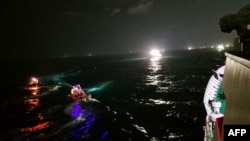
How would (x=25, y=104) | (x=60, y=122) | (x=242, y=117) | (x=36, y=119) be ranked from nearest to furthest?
(x=242, y=117), (x=60, y=122), (x=36, y=119), (x=25, y=104)

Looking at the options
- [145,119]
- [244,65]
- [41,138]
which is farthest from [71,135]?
[244,65]

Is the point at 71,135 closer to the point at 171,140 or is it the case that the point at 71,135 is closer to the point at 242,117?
the point at 171,140

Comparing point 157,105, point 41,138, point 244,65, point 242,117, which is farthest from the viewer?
point 157,105

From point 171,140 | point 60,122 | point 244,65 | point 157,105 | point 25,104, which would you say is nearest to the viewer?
point 244,65

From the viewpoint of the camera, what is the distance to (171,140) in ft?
97.9

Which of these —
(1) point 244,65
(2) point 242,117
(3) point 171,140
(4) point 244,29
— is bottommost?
(3) point 171,140

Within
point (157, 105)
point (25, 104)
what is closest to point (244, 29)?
point (157, 105)

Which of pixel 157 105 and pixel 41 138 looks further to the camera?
pixel 157 105

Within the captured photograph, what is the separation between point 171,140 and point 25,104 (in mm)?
40692

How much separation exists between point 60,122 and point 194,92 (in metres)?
34.7

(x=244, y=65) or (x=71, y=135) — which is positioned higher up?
(x=244, y=65)

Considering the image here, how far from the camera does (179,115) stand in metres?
39.6

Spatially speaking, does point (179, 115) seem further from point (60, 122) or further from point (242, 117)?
point (242, 117)

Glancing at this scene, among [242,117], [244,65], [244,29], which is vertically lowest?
[242,117]
